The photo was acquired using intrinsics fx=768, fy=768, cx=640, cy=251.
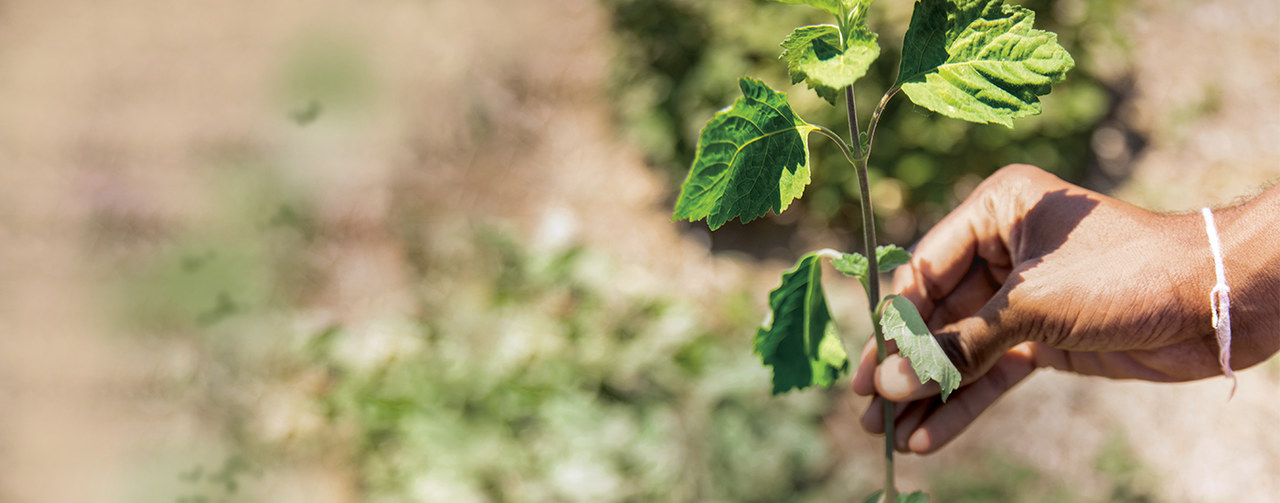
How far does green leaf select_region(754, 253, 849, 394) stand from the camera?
1.21 metres

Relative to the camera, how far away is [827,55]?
874mm

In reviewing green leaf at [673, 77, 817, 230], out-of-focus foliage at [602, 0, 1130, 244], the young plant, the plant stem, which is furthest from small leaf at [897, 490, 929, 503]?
out-of-focus foliage at [602, 0, 1130, 244]

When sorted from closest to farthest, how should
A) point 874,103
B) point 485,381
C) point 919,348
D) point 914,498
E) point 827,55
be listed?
point 827,55, point 919,348, point 914,498, point 485,381, point 874,103

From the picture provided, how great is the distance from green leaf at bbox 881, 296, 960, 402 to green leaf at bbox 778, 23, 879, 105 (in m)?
0.35

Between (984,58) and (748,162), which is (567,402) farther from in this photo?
(984,58)

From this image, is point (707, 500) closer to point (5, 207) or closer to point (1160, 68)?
point (1160, 68)

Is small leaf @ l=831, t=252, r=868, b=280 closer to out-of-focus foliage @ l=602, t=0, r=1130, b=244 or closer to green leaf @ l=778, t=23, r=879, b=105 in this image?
green leaf @ l=778, t=23, r=879, b=105

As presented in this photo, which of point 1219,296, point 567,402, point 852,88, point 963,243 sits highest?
point 567,402

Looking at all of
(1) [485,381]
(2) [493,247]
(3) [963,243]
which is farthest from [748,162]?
(2) [493,247]

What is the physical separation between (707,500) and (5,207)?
4.84 metres

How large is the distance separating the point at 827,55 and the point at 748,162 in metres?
0.15

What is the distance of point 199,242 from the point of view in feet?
14.0

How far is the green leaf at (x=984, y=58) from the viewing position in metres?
0.90

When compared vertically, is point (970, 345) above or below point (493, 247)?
below
